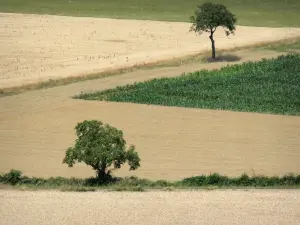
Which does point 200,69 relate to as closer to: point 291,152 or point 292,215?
point 291,152

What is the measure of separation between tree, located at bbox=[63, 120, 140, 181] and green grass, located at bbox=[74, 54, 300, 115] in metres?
15.0

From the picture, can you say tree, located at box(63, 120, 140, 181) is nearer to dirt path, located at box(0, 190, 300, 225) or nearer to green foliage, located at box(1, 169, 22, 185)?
green foliage, located at box(1, 169, 22, 185)

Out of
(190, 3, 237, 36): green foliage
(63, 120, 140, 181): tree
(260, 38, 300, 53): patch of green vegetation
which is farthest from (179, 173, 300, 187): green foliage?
(260, 38, 300, 53): patch of green vegetation

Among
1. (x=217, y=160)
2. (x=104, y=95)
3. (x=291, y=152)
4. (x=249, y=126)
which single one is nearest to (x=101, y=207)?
(x=217, y=160)

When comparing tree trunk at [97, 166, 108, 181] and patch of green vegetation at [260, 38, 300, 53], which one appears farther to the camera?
patch of green vegetation at [260, 38, 300, 53]

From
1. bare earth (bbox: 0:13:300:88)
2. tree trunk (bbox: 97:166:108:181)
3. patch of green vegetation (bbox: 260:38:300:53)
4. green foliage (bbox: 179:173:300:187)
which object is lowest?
green foliage (bbox: 179:173:300:187)

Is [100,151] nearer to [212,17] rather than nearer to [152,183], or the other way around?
[152,183]

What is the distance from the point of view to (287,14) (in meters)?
→ 82.4

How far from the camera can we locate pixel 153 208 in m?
22.2

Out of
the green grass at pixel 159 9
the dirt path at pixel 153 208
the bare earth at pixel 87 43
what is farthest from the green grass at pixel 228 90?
the green grass at pixel 159 9

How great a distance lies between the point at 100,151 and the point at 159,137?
948cm

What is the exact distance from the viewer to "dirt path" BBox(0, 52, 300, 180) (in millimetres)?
29938

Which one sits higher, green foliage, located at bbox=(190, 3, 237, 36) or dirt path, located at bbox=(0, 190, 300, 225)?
green foliage, located at bbox=(190, 3, 237, 36)

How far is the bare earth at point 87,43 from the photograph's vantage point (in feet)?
177
